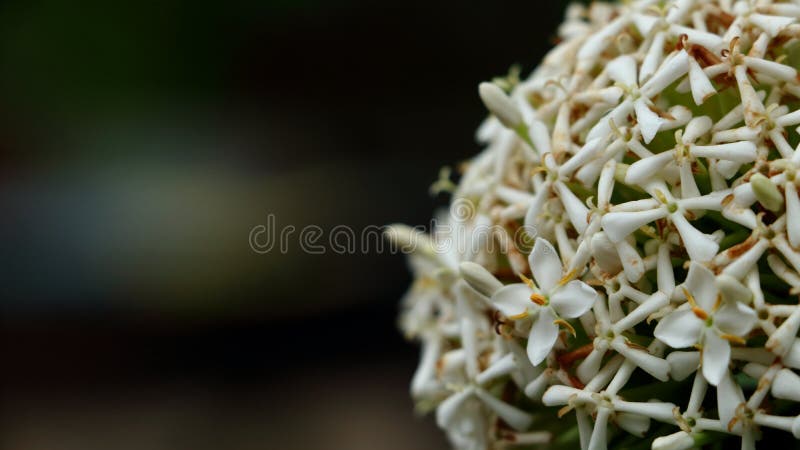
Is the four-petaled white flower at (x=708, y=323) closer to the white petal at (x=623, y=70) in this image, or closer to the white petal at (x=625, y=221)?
the white petal at (x=625, y=221)

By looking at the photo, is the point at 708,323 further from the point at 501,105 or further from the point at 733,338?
the point at 501,105

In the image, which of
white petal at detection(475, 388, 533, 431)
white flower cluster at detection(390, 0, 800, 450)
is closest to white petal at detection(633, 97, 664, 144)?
white flower cluster at detection(390, 0, 800, 450)

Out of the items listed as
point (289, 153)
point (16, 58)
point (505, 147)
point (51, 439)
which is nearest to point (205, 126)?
point (289, 153)

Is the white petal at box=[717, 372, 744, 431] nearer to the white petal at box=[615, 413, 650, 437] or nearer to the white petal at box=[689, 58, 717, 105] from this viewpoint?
the white petal at box=[615, 413, 650, 437]

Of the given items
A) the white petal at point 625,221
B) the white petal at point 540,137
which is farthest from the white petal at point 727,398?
the white petal at point 540,137

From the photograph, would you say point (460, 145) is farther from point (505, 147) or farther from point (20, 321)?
point (505, 147)
